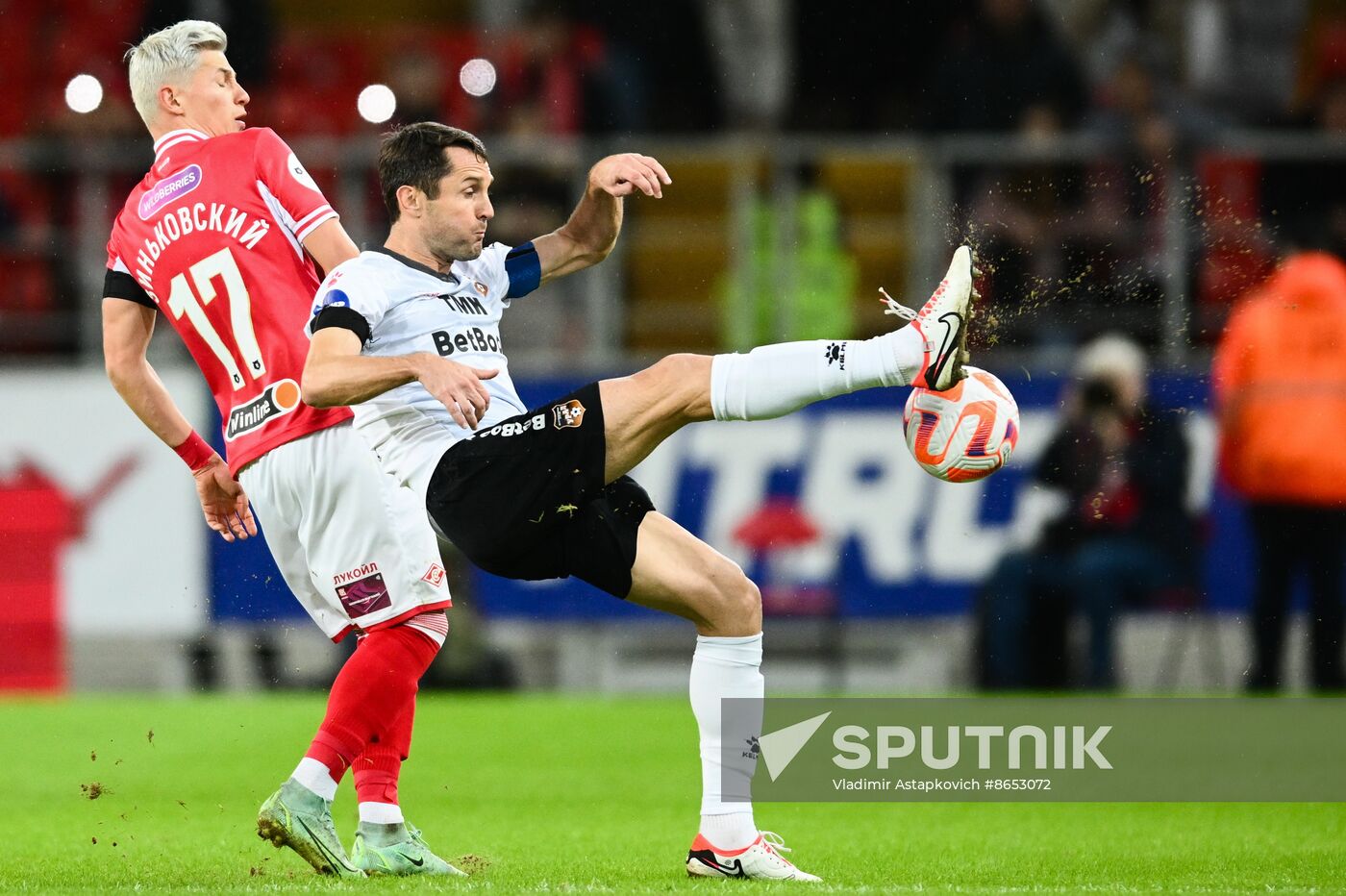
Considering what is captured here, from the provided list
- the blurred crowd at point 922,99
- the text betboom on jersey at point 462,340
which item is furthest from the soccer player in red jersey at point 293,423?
the blurred crowd at point 922,99

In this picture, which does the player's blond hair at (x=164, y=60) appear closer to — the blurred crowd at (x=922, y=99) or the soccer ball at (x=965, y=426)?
the soccer ball at (x=965, y=426)

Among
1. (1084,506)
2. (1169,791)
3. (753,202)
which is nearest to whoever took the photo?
(1169,791)

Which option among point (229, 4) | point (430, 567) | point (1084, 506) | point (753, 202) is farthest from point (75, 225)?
point (430, 567)

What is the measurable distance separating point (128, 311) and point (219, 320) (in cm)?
40

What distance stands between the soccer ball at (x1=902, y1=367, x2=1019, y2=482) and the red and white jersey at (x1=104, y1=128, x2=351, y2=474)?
1.64 metres

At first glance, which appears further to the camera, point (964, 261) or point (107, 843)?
point (107, 843)

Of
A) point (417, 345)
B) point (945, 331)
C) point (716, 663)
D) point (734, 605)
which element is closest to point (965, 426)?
point (945, 331)

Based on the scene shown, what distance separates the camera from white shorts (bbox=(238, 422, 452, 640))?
5.39m

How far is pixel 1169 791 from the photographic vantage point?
7.26 meters

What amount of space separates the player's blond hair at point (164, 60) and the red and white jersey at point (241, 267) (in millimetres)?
237

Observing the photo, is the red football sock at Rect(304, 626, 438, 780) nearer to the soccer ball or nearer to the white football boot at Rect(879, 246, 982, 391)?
the soccer ball

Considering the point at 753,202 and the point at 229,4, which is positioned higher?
the point at 229,4

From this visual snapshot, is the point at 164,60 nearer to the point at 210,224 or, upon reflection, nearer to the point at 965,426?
the point at 210,224

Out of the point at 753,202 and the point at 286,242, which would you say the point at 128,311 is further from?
the point at 753,202
